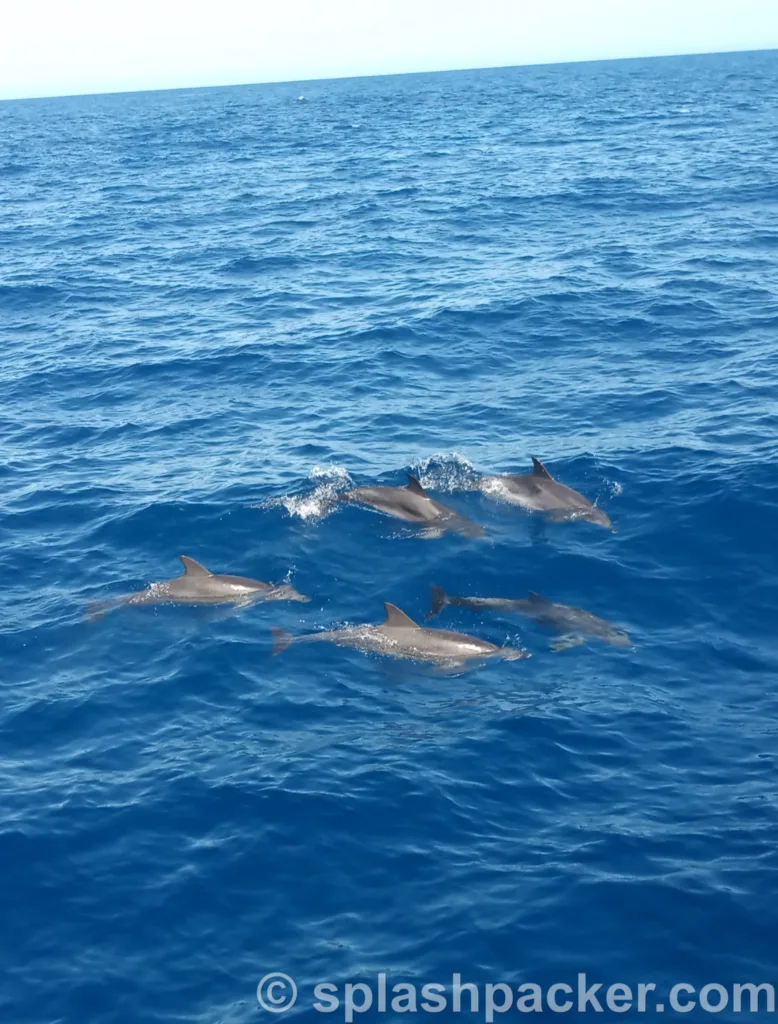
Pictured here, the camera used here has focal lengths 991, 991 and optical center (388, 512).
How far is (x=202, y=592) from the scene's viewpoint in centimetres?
1986

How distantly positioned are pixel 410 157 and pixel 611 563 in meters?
63.4

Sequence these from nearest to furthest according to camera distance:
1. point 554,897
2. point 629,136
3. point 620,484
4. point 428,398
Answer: point 554,897, point 620,484, point 428,398, point 629,136

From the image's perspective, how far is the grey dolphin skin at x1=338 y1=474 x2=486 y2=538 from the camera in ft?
71.2

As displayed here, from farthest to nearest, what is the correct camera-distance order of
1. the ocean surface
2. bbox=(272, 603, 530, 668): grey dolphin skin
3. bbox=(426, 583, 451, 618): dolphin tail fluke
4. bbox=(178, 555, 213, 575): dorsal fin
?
bbox=(178, 555, 213, 575): dorsal fin → bbox=(426, 583, 451, 618): dolphin tail fluke → bbox=(272, 603, 530, 668): grey dolphin skin → the ocean surface

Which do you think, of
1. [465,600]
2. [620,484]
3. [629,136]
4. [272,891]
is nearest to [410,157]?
[629,136]

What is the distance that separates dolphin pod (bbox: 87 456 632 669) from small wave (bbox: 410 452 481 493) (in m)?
0.43

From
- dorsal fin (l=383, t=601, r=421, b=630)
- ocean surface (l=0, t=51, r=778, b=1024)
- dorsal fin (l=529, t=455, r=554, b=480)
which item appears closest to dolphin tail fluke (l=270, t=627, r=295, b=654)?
ocean surface (l=0, t=51, r=778, b=1024)

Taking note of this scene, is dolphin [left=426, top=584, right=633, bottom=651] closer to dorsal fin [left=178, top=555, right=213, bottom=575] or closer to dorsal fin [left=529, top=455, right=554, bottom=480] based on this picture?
dorsal fin [left=529, top=455, right=554, bottom=480]

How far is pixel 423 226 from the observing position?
5141 centimetres

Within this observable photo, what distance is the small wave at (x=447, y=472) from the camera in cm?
2370

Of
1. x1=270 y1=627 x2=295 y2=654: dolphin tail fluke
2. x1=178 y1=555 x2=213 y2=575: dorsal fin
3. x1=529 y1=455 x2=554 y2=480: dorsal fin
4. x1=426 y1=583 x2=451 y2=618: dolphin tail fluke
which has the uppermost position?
x1=529 y1=455 x2=554 y2=480: dorsal fin

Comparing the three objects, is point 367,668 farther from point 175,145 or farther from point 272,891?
point 175,145

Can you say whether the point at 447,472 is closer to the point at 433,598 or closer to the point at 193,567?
the point at 433,598

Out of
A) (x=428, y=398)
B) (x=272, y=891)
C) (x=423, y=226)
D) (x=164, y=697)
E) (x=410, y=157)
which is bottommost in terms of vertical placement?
(x=272, y=891)
